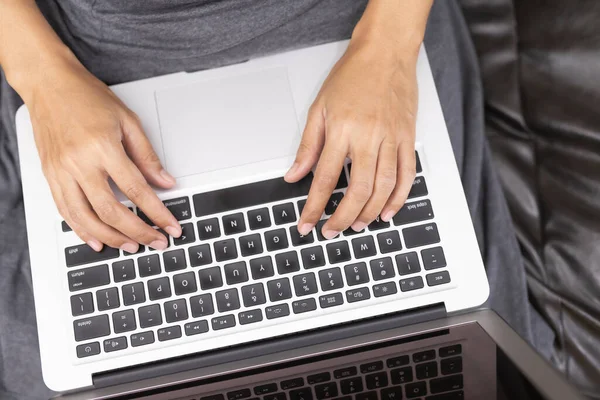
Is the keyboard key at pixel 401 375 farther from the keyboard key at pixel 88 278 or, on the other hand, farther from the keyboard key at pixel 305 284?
the keyboard key at pixel 88 278

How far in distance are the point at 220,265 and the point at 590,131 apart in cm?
50

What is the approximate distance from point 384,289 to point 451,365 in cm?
11

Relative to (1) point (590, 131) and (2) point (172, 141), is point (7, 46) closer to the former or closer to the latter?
(2) point (172, 141)

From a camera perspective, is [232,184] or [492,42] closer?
[232,184]

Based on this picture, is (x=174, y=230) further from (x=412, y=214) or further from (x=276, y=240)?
(x=412, y=214)

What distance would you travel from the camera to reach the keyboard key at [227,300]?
702 mm

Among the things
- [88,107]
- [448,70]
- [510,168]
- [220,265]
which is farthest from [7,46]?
[510,168]

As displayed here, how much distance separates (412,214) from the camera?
719mm

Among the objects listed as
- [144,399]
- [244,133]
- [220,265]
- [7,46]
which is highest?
[7,46]

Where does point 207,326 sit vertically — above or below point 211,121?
below

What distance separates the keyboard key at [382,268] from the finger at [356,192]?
0.17ft

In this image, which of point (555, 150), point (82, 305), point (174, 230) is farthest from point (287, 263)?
point (555, 150)

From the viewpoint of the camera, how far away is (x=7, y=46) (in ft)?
2.47

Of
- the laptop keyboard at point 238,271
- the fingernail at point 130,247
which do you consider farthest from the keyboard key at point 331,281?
the fingernail at point 130,247
